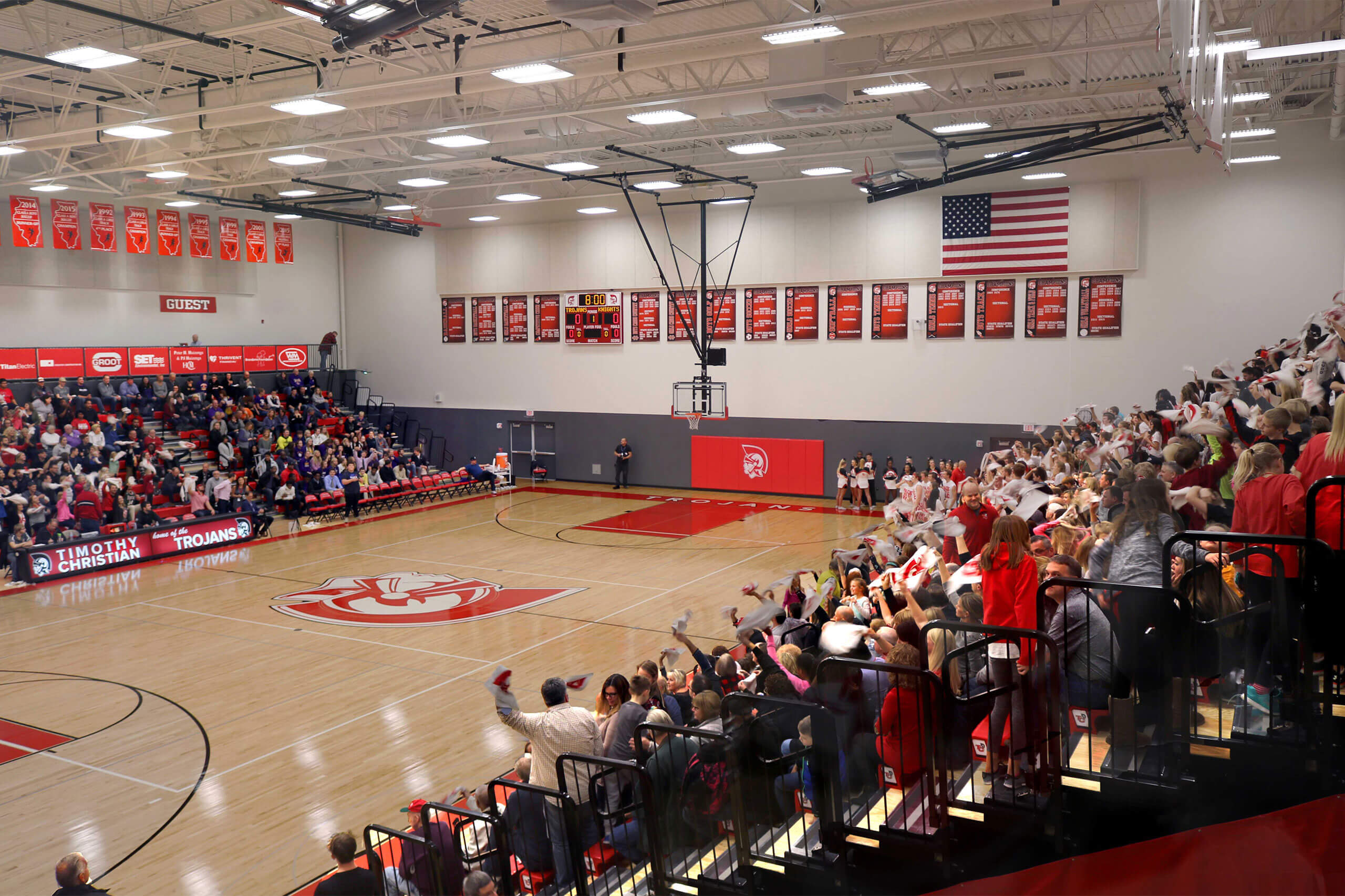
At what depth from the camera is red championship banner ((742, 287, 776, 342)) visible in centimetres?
2414

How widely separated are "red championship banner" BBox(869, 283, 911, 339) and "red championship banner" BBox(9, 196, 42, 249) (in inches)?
725

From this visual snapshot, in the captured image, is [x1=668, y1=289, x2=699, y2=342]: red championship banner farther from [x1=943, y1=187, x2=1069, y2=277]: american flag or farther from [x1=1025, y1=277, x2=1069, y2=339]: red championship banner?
[x1=1025, y1=277, x2=1069, y2=339]: red championship banner

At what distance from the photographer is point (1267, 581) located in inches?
165

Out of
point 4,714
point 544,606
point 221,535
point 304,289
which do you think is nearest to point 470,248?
point 304,289

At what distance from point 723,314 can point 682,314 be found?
42.1 inches

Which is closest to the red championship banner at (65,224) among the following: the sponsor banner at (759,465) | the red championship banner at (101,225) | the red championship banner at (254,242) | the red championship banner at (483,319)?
the red championship banner at (101,225)

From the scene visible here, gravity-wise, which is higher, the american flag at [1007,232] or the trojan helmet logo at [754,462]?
the american flag at [1007,232]

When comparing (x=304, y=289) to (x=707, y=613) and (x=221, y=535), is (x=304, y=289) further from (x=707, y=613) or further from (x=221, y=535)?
(x=707, y=613)

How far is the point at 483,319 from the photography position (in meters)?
27.9

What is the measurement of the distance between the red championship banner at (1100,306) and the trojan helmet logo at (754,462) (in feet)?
26.2

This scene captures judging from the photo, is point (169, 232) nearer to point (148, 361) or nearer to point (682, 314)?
point (148, 361)

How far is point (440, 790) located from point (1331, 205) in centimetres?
1919

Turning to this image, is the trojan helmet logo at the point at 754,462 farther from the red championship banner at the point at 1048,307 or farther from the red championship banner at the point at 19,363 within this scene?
the red championship banner at the point at 19,363

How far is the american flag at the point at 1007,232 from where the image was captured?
2064cm
